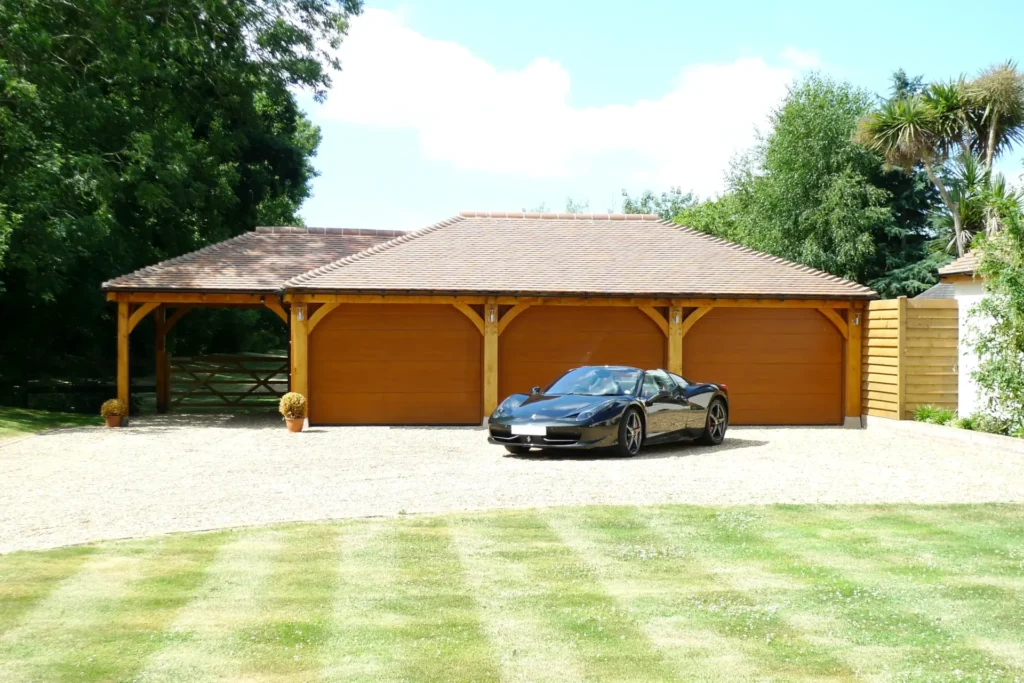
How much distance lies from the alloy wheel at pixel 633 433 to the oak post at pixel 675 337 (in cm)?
542

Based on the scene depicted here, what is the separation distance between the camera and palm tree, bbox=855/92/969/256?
31.2 meters

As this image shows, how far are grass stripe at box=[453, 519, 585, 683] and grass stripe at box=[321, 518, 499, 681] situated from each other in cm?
7

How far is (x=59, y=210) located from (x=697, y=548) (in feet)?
68.1

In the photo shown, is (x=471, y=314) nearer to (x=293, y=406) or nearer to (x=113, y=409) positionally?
(x=293, y=406)

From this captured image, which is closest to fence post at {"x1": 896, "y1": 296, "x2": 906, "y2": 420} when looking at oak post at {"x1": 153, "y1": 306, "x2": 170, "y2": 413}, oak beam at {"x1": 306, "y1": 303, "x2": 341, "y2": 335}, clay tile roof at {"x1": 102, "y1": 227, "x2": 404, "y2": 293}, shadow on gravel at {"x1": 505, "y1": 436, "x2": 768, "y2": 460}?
shadow on gravel at {"x1": 505, "y1": 436, "x2": 768, "y2": 460}

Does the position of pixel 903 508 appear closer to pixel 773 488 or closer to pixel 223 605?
pixel 773 488

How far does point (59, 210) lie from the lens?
24.5 m

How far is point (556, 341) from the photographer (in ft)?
65.9

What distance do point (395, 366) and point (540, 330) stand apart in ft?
8.98

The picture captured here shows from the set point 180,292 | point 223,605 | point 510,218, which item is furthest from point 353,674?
point 510,218

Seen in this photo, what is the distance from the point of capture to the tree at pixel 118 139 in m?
22.7

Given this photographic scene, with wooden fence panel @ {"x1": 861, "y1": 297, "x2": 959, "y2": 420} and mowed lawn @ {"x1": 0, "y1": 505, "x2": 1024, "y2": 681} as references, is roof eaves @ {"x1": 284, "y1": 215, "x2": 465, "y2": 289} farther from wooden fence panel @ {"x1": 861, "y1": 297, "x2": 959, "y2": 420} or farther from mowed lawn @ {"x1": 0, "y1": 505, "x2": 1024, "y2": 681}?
mowed lawn @ {"x1": 0, "y1": 505, "x2": 1024, "y2": 681}

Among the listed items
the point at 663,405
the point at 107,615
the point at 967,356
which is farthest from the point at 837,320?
the point at 107,615

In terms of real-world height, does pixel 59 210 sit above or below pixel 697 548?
above
